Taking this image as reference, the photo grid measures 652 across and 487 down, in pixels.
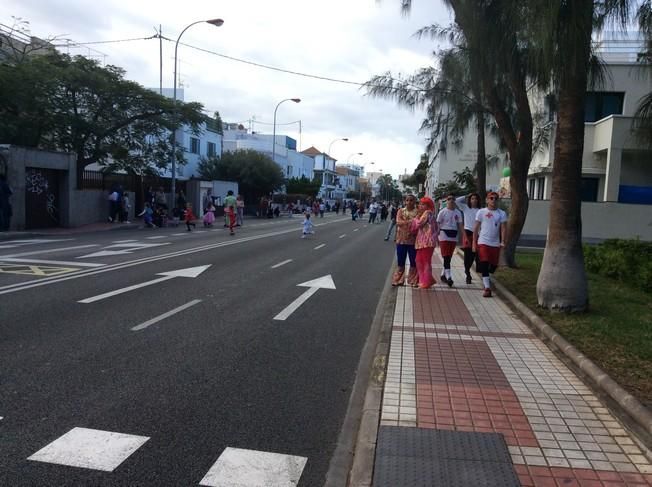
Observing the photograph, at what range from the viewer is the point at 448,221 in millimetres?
11203

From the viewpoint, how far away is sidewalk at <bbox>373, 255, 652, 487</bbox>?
3.64 m

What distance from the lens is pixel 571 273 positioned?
26.4ft

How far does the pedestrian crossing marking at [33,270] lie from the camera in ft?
36.0

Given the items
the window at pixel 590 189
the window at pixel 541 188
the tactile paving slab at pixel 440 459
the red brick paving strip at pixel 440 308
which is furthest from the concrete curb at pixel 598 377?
the window at pixel 541 188

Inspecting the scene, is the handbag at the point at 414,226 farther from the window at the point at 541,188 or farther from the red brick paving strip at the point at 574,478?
the window at the point at 541,188

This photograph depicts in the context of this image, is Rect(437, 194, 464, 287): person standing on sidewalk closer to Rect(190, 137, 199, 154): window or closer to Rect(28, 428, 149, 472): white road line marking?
Rect(28, 428, 149, 472): white road line marking

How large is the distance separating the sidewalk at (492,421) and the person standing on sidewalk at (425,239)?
3.49m

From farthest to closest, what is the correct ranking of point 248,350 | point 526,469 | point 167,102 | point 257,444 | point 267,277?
point 167,102, point 267,277, point 248,350, point 257,444, point 526,469

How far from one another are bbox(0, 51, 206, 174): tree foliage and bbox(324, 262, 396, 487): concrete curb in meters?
22.9

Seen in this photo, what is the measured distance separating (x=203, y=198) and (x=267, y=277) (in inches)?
1070

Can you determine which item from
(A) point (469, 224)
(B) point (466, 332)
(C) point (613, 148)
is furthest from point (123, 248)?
(C) point (613, 148)

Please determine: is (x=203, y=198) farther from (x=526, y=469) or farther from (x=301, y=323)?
(x=526, y=469)

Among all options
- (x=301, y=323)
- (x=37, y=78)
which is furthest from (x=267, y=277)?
(x=37, y=78)

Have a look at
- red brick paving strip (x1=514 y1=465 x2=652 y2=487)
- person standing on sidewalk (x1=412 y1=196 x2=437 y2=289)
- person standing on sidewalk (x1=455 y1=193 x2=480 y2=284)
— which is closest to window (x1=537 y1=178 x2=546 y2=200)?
person standing on sidewalk (x1=455 y1=193 x2=480 y2=284)
